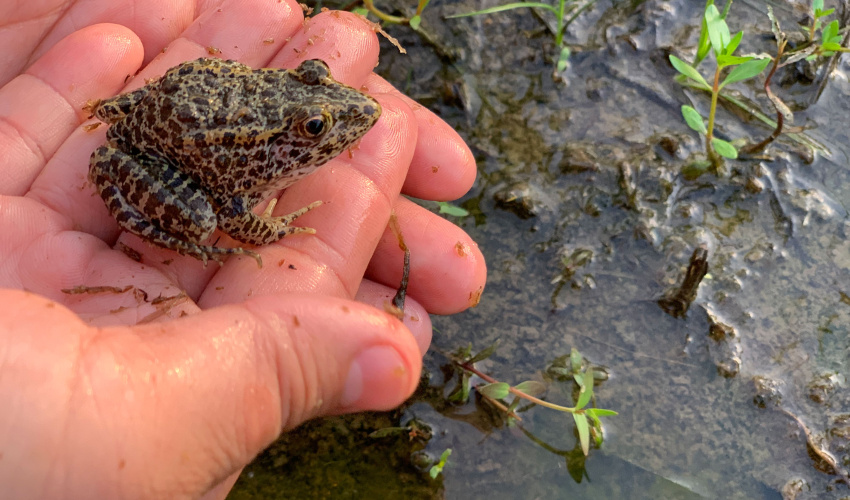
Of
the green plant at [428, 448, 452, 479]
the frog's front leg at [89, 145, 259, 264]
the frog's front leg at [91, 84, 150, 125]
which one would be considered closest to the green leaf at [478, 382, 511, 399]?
the green plant at [428, 448, 452, 479]

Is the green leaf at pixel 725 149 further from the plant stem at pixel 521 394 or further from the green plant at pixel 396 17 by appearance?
the green plant at pixel 396 17

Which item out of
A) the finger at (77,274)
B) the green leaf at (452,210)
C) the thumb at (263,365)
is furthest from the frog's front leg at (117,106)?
the green leaf at (452,210)

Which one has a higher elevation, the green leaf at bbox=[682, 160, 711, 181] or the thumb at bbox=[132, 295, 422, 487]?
the thumb at bbox=[132, 295, 422, 487]

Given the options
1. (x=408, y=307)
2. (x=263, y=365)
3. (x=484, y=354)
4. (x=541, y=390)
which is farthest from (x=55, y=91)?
(x=541, y=390)

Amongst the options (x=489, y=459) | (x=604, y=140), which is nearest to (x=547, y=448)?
(x=489, y=459)

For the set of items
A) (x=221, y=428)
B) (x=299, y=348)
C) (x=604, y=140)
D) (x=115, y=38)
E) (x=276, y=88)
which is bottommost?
(x=604, y=140)

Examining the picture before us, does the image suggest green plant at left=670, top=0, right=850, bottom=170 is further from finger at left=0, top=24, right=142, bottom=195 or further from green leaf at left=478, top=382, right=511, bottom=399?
finger at left=0, top=24, right=142, bottom=195

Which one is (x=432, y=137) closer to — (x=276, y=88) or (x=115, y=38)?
(x=276, y=88)
